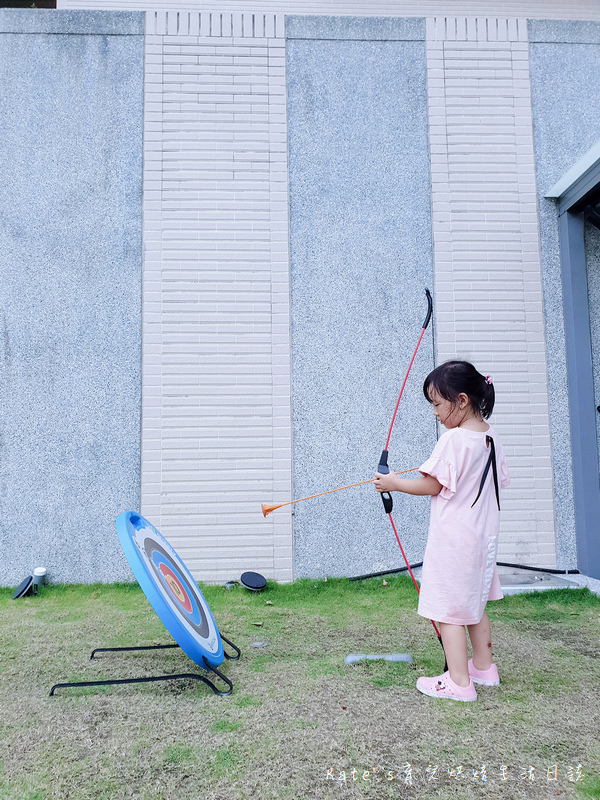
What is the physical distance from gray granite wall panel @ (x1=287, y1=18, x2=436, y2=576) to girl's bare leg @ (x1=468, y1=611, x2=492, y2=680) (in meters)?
1.63

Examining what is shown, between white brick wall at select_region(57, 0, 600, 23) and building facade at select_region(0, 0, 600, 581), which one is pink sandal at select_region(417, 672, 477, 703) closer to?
building facade at select_region(0, 0, 600, 581)

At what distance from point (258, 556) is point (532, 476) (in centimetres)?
175

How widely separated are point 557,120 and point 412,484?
3237mm

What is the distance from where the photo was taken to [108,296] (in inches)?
151

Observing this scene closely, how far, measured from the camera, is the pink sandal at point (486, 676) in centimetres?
204

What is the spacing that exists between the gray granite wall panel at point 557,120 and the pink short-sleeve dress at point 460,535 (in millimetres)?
2127

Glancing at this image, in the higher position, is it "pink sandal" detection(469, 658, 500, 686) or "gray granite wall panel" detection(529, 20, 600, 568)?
"gray granite wall panel" detection(529, 20, 600, 568)

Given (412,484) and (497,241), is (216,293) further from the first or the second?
(412,484)

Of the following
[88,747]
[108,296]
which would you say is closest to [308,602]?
[88,747]

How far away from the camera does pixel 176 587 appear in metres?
2.21

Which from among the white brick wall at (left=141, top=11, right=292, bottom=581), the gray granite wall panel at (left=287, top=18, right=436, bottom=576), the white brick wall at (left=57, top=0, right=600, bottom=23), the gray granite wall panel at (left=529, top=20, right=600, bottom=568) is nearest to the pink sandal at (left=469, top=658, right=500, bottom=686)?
the gray granite wall panel at (left=287, top=18, right=436, bottom=576)

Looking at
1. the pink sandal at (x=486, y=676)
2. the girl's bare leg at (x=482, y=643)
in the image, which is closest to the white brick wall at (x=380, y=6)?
the girl's bare leg at (x=482, y=643)

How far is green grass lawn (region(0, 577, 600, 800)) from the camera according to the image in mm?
1436

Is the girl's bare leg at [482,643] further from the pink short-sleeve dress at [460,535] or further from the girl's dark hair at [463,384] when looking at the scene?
the girl's dark hair at [463,384]
